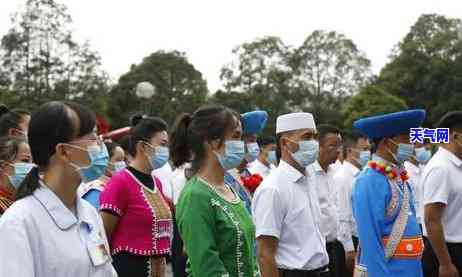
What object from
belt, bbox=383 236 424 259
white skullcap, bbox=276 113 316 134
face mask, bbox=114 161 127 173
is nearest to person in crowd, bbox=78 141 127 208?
face mask, bbox=114 161 127 173

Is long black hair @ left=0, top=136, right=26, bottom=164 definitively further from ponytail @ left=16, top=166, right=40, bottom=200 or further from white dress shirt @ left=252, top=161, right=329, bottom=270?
ponytail @ left=16, top=166, right=40, bottom=200

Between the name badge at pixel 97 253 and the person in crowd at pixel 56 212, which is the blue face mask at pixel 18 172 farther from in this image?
the name badge at pixel 97 253

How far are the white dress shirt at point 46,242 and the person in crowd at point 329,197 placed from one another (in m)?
3.38

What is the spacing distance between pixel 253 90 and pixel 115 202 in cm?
4700

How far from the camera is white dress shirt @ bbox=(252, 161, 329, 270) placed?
4.60m

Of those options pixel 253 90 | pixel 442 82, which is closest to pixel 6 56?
pixel 253 90

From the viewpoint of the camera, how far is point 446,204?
5.57 m

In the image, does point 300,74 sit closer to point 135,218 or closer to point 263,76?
point 263,76

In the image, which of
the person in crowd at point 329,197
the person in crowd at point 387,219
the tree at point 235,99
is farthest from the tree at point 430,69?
the person in crowd at point 387,219

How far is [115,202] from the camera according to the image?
4.66m

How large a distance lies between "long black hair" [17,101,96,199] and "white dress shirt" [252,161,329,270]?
2197 mm

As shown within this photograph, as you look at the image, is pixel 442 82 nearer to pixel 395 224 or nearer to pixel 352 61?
pixel 352 61

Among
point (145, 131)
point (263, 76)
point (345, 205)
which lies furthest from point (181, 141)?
point (263, 76)

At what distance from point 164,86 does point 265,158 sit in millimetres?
37588
